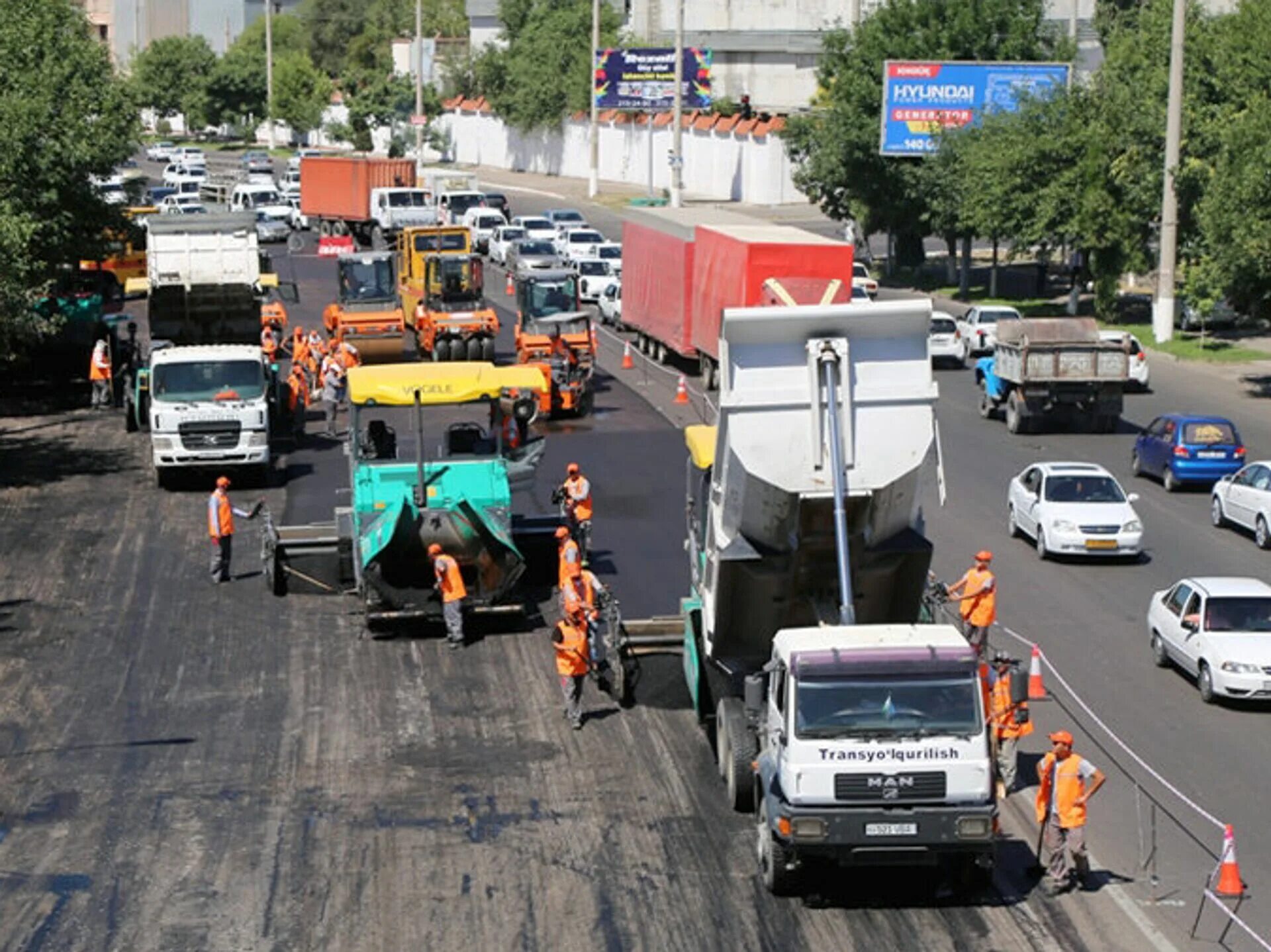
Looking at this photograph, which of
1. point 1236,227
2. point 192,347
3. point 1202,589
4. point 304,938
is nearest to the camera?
point 304,938

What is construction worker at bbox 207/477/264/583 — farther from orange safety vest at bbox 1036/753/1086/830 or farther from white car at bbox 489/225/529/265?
white car at bbox 489/225/529/265

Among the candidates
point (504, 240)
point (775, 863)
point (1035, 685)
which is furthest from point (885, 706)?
point (504, 240)

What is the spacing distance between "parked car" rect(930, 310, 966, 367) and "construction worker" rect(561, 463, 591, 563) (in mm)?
23201

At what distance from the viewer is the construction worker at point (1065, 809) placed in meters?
17.3

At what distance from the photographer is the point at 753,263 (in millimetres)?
41844

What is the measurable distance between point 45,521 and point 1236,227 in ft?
89.3

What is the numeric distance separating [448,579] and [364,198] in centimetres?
5675

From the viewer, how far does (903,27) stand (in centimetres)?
7056

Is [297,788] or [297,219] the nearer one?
[297,788]

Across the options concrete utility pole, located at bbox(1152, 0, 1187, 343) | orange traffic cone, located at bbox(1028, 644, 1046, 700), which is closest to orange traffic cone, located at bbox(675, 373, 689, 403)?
concrete utility pole, located at bbox(1152, 0, 1187, 343)

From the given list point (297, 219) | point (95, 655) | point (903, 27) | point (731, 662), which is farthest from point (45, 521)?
point (297, 219)

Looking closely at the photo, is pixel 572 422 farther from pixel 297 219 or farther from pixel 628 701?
pixel 297 219

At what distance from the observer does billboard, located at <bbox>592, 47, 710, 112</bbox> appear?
325 ft

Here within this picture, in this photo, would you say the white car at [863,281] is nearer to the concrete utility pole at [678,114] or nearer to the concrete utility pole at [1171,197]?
the concrete utility pole at [1171,197]
